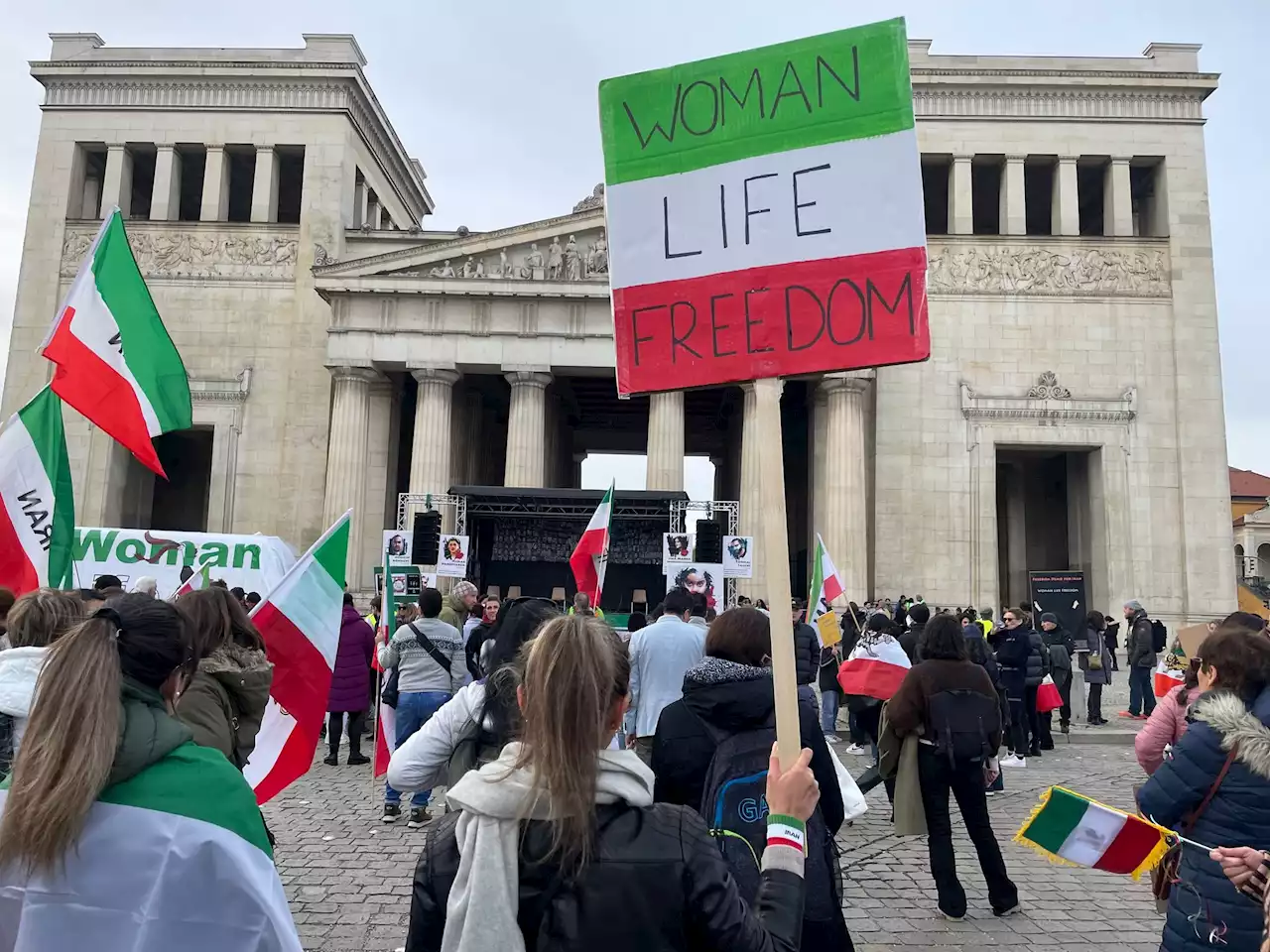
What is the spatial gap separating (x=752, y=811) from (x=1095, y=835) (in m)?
1.26

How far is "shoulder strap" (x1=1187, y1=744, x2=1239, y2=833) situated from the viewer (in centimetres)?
332

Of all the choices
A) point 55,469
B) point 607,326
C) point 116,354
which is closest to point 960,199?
point 607,326

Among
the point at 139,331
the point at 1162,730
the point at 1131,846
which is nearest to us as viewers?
the point at 1131,846

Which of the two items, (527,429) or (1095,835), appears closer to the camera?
(1095,835)

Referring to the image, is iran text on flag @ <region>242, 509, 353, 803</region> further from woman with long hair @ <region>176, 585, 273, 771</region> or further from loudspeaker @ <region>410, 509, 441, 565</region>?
loudspeaker @ <region>410, 509, 441, 565</region>

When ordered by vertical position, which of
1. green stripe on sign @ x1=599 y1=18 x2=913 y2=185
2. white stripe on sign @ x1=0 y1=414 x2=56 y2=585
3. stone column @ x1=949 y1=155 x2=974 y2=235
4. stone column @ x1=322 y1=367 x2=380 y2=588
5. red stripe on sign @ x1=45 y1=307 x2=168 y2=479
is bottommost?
white stripe on sign @ x1=0 y1=414 x2=56 y2=585

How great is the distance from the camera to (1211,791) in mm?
3373

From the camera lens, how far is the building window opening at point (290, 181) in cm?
3334

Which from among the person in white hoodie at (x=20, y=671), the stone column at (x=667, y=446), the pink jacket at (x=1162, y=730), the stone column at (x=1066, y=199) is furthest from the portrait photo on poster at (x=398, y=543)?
the stone column at (x=1066, y=199)

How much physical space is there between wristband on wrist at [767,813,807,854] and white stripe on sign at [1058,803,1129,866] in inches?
70.8

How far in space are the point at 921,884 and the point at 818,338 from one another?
515 centimetres

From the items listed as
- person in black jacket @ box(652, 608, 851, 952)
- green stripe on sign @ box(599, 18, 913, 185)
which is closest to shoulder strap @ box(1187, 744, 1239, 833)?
person in black jacket @ box(652, 608, 851, 952)

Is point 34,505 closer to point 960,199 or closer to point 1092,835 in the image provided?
point 1092,835

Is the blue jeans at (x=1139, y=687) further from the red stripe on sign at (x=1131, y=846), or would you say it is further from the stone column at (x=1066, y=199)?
the stone column at (x=1066, y=199)
